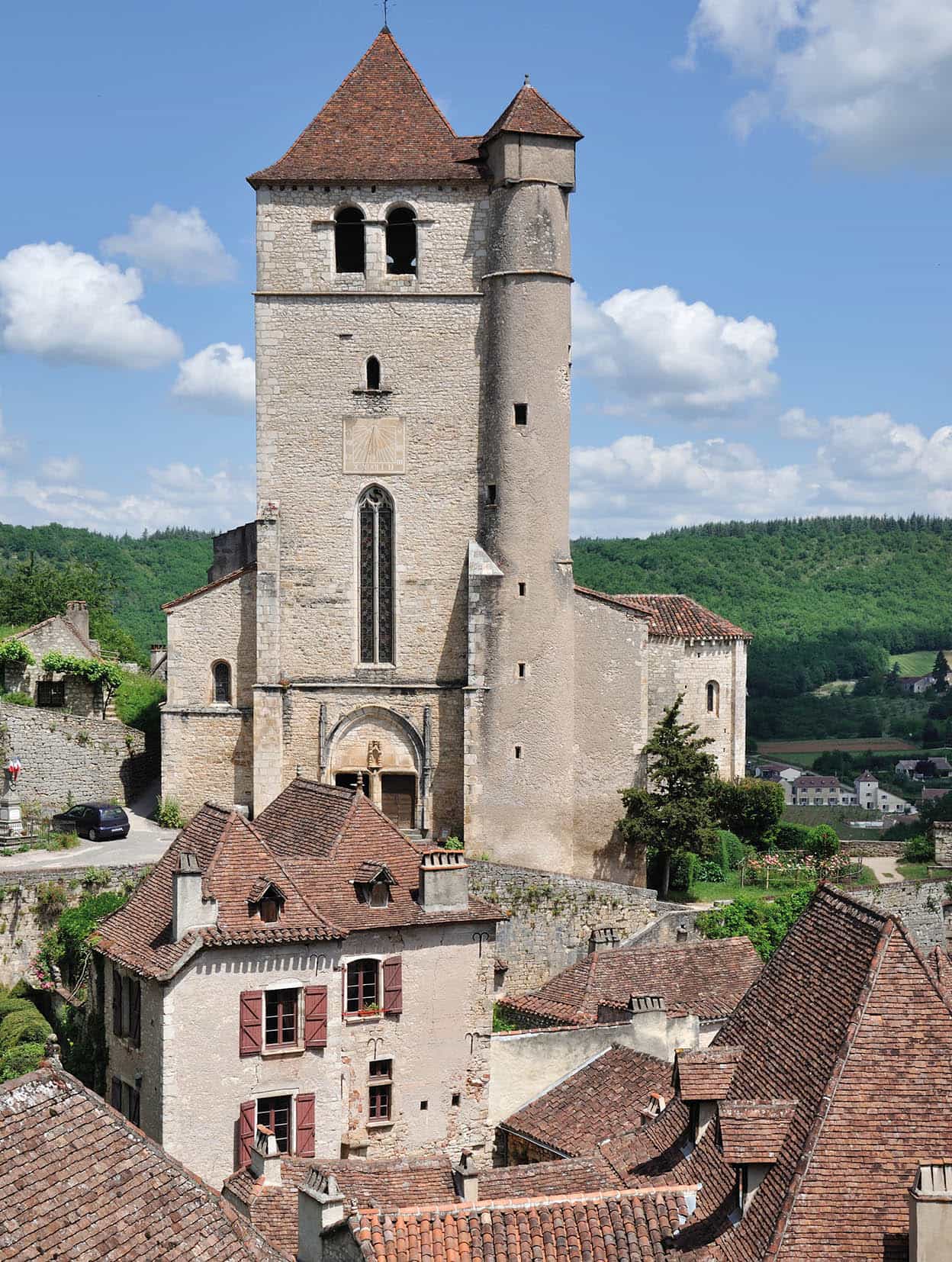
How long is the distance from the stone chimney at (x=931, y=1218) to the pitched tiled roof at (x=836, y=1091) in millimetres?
461

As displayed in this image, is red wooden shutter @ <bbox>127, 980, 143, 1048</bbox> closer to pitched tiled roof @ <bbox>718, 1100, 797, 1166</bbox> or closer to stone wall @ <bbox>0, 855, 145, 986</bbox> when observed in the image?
stone wall @ <bbox>0, 855, 145, 986</bbox>

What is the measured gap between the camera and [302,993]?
25922mm

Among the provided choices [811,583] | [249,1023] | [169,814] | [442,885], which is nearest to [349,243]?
[169,814]

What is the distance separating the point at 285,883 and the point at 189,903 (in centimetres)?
177

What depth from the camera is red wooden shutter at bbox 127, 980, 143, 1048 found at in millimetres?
25859

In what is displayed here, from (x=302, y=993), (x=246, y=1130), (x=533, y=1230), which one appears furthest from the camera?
(x=302, y=993)

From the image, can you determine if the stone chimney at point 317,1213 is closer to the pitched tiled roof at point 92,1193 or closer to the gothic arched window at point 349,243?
the pitched tiled roof at point 92,1193

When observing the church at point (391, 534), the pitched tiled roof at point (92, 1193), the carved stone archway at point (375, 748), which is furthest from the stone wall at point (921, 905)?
the pitched tiled roof at point (92, 1193)

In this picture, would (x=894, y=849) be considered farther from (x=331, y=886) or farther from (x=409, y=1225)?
(x=409, y=1225)

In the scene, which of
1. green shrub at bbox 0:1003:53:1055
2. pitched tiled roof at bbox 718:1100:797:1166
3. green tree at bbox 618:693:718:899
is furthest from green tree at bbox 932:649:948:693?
pitched tiled roof at bbox 718:1100:797:1166

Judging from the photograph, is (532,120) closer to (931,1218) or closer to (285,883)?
(285,883)

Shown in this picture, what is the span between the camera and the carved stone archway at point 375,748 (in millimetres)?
42094

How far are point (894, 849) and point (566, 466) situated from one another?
17654 millimetres

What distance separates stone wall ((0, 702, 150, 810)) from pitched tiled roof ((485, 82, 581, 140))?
18436 mm
